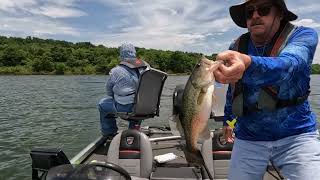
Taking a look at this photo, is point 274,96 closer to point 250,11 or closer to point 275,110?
point 275,110

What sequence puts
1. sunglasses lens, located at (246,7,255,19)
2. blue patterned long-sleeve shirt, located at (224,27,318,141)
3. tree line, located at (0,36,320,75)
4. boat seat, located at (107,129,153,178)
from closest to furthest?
blue patterned long-sleeve shirt, located at (224,27,318,141)
sunglasses lens, located at (246,7,255,19)
boat seat, located at (107,129,153,178)
tree line, located at (0,36,320,75)

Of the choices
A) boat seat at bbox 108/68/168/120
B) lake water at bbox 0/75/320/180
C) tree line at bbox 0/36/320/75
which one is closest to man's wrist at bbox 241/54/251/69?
boat seat at bbox 108/68/168/120

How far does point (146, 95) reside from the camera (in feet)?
27.6

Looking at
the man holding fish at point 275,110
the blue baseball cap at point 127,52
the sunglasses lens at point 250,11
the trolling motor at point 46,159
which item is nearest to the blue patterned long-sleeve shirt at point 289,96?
the man holding fish at point 275,110

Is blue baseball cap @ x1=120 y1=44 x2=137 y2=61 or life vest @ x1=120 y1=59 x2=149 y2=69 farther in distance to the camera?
blue baseball cap @ x1=120 y1=44 x2=137 y2=61

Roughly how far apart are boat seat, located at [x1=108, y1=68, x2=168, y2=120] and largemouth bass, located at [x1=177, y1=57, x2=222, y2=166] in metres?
5.31

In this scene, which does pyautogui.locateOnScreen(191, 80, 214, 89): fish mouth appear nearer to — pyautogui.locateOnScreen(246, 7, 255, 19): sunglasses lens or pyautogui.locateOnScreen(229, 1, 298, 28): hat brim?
pyautogui.locateOnScreen(246, 7, 255, 19): sunglasses lens

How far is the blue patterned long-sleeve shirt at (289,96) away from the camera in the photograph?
7.97ft

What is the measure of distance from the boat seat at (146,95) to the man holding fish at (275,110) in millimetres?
4982

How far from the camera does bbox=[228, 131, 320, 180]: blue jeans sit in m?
2.97

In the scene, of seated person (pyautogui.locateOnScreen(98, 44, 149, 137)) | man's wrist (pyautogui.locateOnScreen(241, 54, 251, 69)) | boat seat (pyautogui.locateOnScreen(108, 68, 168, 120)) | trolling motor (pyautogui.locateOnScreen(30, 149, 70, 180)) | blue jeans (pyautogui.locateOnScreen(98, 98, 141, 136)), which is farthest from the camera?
Result: blue jeans (pyautogui.locateOnScreen(98, 98, 141, 136))

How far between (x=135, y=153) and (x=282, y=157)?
3059 millimetres

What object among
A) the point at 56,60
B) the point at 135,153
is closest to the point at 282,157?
the point at 135,153

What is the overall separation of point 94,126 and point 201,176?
1129 cm
